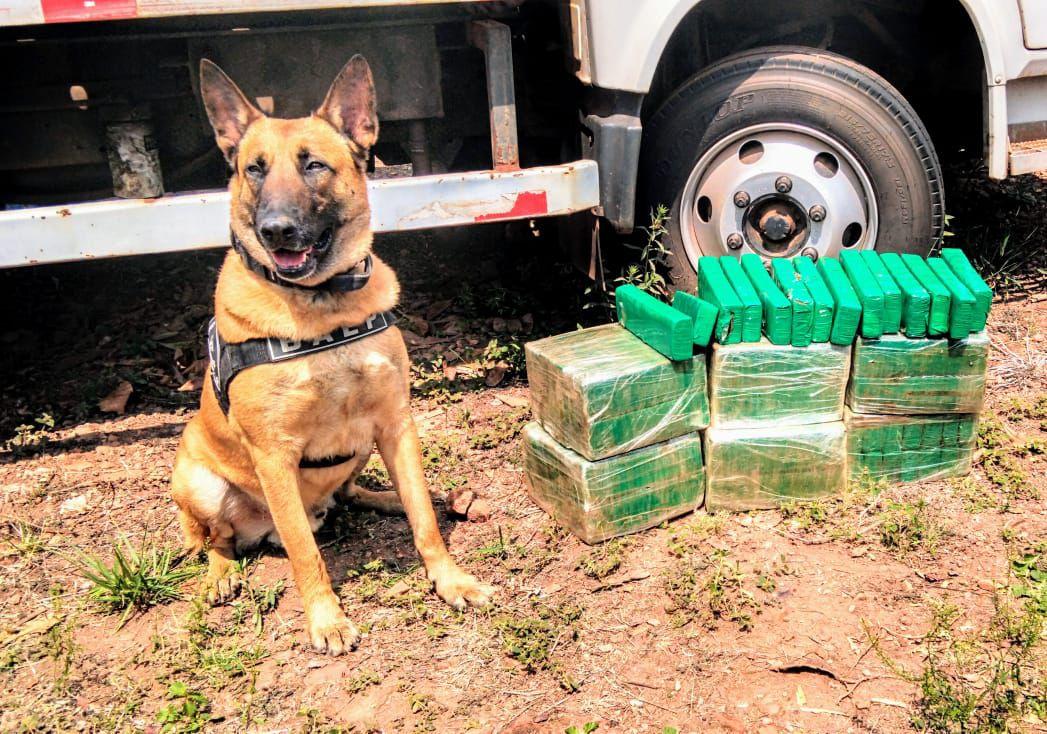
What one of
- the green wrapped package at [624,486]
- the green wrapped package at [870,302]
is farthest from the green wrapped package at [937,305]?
the green wrapped package at [624,486]

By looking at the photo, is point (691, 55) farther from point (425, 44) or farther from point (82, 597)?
point (82, 597)

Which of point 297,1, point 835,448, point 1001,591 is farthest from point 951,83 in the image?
point 297,1

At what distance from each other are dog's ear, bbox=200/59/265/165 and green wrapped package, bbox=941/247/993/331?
2468 mm

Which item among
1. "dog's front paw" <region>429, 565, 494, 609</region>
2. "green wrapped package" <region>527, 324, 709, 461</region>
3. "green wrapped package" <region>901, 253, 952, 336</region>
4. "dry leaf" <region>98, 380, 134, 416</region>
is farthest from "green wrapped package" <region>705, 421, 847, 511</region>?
"dry leaf" <region>98, 380, 134, 416</region>

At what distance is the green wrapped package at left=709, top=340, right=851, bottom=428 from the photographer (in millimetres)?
3207

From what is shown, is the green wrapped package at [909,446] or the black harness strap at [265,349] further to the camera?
the green wrapped package at [909,446]

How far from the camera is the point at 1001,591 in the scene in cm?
282

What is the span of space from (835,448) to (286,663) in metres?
1.98

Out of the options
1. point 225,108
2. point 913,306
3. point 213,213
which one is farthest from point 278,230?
point 913,306

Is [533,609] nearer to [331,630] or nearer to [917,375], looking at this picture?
[331,630]

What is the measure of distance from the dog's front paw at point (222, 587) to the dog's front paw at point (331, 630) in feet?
1.30

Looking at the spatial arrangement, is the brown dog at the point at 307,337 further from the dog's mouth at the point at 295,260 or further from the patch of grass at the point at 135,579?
the patch of grass at the point at 135,579

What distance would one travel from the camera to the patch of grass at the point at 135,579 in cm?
317

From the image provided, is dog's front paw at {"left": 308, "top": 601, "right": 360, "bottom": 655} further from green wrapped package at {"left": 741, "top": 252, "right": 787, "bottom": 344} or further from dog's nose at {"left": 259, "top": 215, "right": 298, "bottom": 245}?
green wrapped package at {"left": 741, "top": 252, "right": 787, "bottom": 344}
